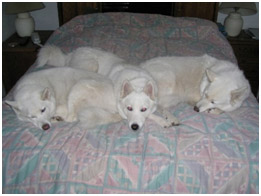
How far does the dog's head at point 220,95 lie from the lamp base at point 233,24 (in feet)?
8.43

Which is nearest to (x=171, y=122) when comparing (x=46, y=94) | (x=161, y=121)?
(x=161, y=121)

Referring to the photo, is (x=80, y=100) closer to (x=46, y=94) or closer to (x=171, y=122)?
(x=46, y=94)

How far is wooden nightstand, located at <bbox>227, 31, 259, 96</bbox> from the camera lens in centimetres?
451

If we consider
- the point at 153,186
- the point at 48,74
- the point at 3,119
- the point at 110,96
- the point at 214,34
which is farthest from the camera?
the point at 214,34

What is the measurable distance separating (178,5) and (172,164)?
3839mm

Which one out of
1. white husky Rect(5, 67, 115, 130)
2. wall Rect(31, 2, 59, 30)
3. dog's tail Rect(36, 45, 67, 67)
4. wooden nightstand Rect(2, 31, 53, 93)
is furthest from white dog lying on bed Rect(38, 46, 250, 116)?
wall Rect(31, 2, 59, 30)

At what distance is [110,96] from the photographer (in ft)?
8.26

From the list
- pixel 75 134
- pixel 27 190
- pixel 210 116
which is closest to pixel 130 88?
pixel 75 134

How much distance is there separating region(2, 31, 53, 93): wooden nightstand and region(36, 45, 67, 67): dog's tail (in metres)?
0.98

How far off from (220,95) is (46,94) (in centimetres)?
183

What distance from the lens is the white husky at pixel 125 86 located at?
225 centimetres

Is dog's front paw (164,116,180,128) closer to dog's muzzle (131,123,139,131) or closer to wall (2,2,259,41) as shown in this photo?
dog's muzzle (131,123,139,131)

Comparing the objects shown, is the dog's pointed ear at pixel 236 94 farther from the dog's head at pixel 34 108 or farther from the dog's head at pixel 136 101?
the dog's head at pixel 34 108

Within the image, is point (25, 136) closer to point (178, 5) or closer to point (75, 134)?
point (75, 134)
